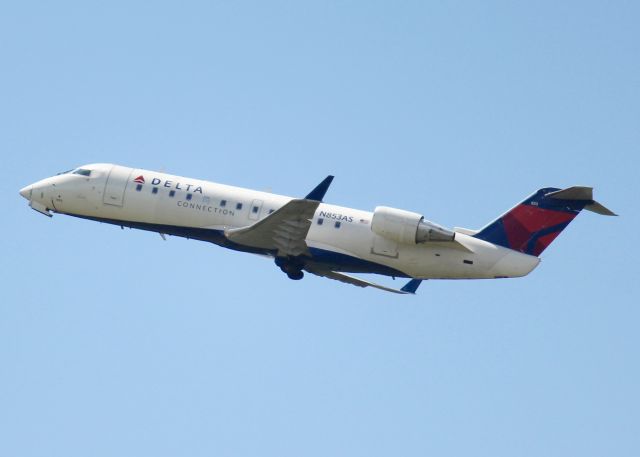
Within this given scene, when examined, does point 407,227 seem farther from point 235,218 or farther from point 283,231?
point 235,218

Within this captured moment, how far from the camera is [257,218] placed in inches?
1591

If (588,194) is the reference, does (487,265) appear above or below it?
below

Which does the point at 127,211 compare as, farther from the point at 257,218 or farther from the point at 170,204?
the point at 257,218

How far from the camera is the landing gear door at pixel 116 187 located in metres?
42.1

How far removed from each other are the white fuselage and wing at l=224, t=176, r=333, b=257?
0.93 meters

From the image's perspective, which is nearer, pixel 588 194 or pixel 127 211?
pixel 588 194

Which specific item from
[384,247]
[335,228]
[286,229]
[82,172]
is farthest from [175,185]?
[384,247]

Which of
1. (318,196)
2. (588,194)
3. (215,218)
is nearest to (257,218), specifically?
(215,218)

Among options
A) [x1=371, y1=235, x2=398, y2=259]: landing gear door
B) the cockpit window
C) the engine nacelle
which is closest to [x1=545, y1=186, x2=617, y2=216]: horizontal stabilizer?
the engine nacelle

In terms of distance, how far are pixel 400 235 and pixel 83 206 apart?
37.5ft

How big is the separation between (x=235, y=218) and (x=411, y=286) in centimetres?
688

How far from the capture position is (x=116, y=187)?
138ft

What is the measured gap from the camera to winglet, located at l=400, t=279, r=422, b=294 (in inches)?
1693

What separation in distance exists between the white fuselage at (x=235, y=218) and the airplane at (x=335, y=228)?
1.3 inches
